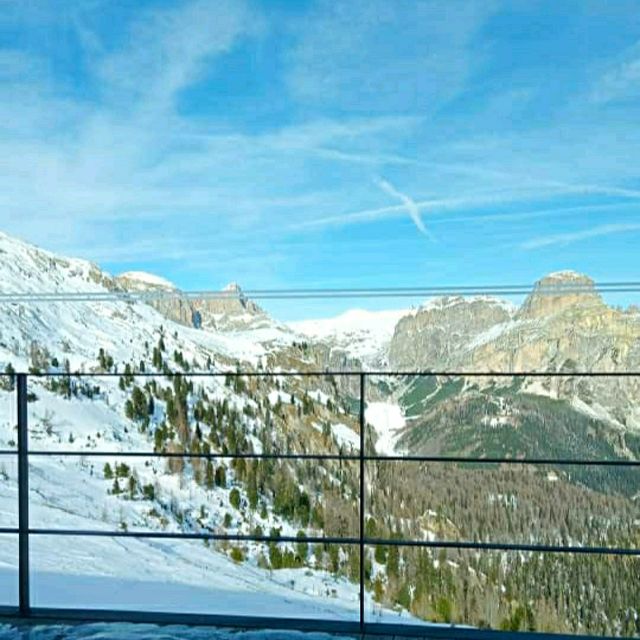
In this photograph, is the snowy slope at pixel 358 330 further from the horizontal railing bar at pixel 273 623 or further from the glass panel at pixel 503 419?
the horizontal railing bar at pixel 273 623

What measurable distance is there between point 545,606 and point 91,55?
73.7 ft

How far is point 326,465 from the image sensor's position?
1248 inches

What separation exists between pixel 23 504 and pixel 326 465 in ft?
99.3

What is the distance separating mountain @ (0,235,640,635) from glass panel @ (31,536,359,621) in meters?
0.13

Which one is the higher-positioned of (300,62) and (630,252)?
(300,62)

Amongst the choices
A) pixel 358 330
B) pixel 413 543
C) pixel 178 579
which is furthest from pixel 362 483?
pixel 358 330

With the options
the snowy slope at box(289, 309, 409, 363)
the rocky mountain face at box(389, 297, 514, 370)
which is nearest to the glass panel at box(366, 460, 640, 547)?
the rocky mountain face at box(389, 297, 514, 370)

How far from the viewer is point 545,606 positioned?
23609mm

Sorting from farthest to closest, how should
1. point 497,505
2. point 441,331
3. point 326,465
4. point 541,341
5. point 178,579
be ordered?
point 441,331 → point 541,341 → point 326,465 → point 497,505 → point 178,579

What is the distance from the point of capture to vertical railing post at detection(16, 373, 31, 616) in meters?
1.90

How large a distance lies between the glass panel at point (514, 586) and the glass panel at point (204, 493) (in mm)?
2966

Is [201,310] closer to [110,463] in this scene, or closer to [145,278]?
[145,278]

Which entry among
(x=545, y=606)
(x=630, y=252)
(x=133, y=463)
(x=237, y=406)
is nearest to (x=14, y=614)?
(x=545, y=606)

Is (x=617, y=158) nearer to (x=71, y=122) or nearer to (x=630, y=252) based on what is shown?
(x=630, y=252)
